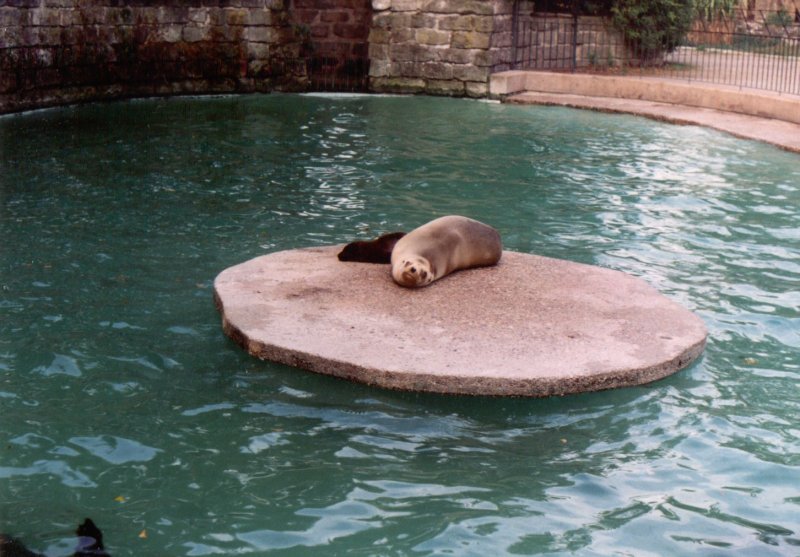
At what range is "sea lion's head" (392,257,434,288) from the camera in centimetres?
700

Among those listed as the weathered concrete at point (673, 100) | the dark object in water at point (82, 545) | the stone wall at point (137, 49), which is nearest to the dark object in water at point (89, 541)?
the dark object in water at point (82, 545)

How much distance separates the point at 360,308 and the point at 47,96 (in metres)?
11.6

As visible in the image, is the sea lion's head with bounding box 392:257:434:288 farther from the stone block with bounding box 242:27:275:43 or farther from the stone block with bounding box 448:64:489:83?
the stone block with bounding box 242:27:275:43

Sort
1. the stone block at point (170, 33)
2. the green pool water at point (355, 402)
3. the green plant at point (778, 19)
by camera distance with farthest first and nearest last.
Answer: the green plant at point (778, 19)
the stone block at point (170, 33)
the green pool water at point (355, 402)

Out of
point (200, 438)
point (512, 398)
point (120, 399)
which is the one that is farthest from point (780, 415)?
point (120, 399)

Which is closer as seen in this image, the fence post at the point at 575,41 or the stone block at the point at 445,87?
the stone block at the point at 445,87

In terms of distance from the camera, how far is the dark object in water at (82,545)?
426cm

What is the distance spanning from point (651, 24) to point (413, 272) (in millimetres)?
15559

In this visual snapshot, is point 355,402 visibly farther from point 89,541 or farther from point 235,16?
point 235,16

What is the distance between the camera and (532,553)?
4.34 m

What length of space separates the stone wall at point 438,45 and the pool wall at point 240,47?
0.06ft

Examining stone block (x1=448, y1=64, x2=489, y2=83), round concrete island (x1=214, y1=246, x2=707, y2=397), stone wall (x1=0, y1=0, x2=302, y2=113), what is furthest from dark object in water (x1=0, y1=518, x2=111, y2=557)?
stone block (x1=448, y1=64, x2=489, y2=83)

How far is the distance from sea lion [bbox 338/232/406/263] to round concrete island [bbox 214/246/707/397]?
0.39ft

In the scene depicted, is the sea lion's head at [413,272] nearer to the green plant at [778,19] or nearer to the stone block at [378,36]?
the stone block at [378,36]
